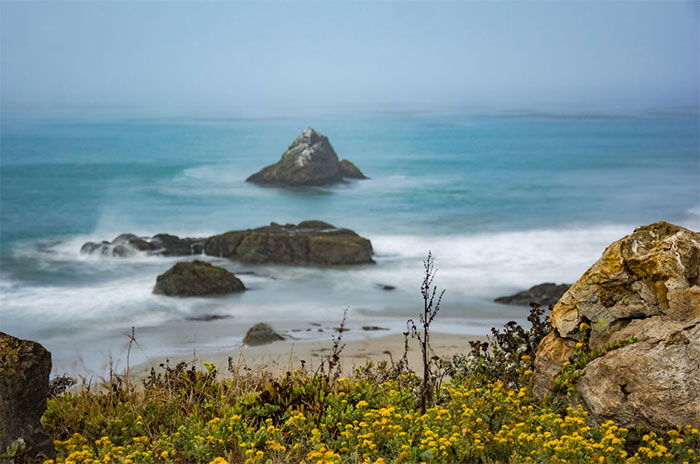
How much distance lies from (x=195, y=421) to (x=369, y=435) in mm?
1583

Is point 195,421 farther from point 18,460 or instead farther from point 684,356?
point 684,356

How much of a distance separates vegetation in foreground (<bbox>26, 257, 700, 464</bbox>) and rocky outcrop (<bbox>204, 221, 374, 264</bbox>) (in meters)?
15.2

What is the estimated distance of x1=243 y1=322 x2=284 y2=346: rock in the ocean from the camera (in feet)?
48.1

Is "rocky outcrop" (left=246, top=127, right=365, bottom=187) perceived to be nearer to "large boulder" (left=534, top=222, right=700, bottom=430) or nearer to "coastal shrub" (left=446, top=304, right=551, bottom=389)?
"coastal shrub" (left=446, top=304, right=551, bottom=389)

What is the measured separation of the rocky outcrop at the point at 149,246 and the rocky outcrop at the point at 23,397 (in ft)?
61.4

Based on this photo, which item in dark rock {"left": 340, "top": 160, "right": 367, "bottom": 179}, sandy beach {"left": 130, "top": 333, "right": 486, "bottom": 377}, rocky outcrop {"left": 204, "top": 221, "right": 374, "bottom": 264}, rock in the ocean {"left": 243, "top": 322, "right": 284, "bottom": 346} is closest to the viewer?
sandy beach {"left": 130, "top": 333, "right": 486, "bottom": 377}

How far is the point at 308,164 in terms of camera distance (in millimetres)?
39312

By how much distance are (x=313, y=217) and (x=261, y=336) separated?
1938 centimetres

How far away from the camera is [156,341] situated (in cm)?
1642

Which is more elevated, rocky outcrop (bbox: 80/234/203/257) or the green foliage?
the green foliage

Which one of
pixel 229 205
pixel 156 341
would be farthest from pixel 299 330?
pixel 229 205

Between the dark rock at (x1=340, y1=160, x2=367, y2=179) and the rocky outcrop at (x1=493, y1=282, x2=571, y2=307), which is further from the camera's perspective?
the dark rock at (x1=340, y1=160, x2=367, y2=179)

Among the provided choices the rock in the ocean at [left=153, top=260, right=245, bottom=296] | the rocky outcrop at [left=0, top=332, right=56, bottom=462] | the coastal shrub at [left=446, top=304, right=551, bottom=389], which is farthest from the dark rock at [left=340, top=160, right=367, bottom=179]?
the rocky outcrop at [left=0, top=332, right=56, bottom=462]

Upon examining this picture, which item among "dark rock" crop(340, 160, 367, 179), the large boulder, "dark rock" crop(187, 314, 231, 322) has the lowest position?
"dark rock" crop(187, 314, 231, 322)
